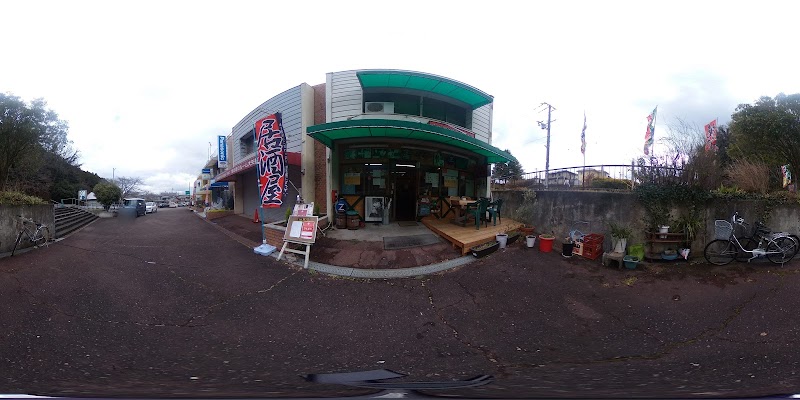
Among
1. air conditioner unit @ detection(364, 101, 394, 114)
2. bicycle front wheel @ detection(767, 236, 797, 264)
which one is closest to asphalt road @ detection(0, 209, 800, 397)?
bicycle front wheel @ detection(767, 236, 797, 264)

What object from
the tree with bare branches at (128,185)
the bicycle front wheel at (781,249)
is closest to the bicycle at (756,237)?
the bicycle front wheel at (781,249)

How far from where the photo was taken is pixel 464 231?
822cm

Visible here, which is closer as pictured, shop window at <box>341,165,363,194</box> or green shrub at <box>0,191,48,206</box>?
green shrub at <box>0,191,48,206</box>

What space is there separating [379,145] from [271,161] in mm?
3494

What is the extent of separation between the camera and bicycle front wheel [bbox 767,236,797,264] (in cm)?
576

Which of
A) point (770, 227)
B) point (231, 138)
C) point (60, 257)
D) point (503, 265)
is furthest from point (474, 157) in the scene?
point (231, 138)

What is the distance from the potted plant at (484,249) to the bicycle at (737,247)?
4.50 m

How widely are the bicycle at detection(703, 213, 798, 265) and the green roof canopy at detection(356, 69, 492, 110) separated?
24.0ft

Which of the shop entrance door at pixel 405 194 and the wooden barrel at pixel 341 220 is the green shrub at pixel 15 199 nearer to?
the wooden barrel at pixel 341 220

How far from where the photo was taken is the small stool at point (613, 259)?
6.13 m

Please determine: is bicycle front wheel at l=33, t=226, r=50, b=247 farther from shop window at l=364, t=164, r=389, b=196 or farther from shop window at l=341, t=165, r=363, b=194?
shop window at l=364, t=164, r=389, b=196

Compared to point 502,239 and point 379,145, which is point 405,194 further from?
point 502,239

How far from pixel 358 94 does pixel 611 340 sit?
9.18 metres

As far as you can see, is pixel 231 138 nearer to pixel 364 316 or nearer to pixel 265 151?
pixel 265 151
